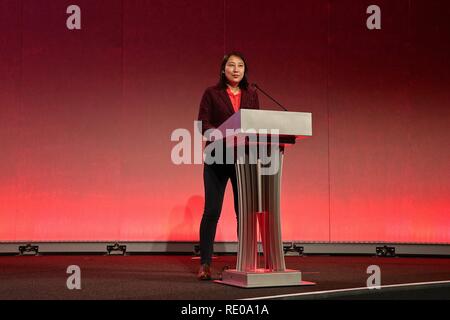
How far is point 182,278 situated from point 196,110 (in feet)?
7.44

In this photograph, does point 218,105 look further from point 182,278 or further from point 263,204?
point 182,278

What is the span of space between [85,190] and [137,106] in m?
0.88

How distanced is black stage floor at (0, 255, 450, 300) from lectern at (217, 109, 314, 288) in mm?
75

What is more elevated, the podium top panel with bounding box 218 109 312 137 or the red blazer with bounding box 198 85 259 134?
the red blazer with bounding box 198 85 259 134

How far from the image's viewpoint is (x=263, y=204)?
103 inches

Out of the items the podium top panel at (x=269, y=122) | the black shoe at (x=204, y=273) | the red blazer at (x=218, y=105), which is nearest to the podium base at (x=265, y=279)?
the black shoe at (x=204, y=273)

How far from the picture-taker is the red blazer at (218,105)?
2.86m

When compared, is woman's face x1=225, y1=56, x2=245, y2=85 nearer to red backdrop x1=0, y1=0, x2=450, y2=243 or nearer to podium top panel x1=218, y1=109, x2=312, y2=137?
podium top panel x1=218, y1=109, x2=312, y2=137

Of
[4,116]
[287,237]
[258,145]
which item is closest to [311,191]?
[287,237]

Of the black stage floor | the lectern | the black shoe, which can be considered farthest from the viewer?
the black shoe

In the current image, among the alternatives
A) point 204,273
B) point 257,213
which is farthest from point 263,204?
point 204,273

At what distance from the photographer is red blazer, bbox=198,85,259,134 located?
2863mm

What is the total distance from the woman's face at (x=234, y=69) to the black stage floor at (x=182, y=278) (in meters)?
1.08

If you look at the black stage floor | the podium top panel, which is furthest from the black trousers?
the podium top panel
